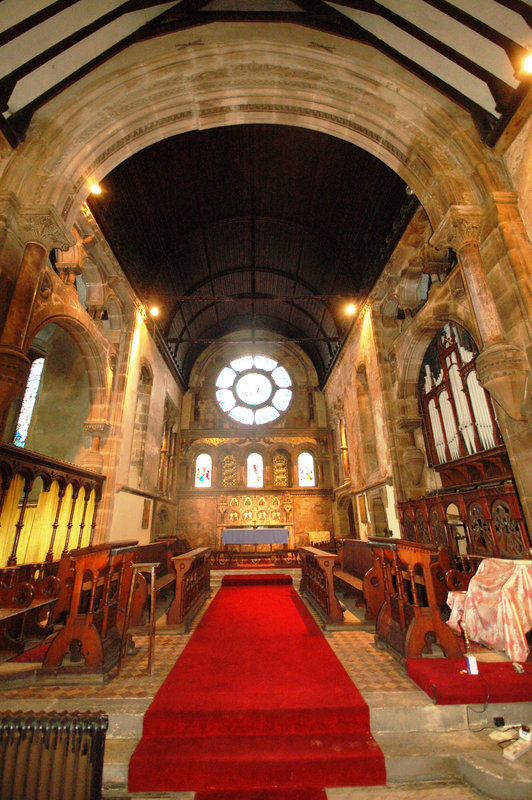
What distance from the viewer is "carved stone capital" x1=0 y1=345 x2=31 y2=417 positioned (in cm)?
400

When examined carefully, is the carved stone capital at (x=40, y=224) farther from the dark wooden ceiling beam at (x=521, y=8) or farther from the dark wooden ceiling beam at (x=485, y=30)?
the dark wooden ceiling beam at (x=521, y=8)

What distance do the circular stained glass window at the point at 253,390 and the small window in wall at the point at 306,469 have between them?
2.18 metres

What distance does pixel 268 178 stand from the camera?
991 cm

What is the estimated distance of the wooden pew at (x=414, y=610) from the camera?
11.5ft

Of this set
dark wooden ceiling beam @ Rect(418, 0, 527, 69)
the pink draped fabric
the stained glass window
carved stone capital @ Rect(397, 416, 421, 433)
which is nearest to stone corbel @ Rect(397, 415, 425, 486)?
carved stone capital @ Rect(397, 416, 421, 433)

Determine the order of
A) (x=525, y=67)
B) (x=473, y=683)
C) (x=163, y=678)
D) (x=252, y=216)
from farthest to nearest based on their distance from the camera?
1. (x=252, y=216)
2. (x=525, y=67)
3. (x=163, y=678)
4. (x=473, y=683)

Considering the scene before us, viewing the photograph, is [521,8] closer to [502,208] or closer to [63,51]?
[502,208]

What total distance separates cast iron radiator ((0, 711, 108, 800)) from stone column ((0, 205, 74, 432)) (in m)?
3.01

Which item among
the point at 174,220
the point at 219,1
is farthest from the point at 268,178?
the point at 219,1

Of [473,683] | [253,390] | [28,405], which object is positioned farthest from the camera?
[253,390]

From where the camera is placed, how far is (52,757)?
2076 mm

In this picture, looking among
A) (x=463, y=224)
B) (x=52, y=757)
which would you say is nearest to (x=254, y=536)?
(x=52, y=757)

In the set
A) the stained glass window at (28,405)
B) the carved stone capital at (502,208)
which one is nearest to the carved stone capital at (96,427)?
the stained glass window at (28,405)

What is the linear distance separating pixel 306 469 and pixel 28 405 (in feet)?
34.0
